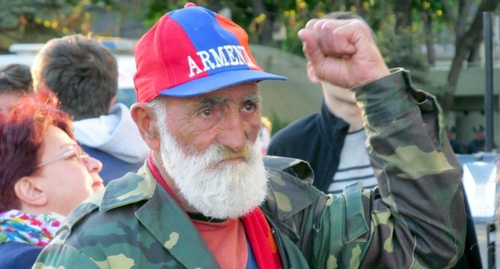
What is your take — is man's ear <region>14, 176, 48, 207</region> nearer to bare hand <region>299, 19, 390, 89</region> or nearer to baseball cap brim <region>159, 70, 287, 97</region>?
baseball cap brim <region>159, 70, 287, 97</region>

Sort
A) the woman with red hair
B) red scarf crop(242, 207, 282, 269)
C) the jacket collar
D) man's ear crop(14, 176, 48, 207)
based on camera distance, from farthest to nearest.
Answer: man's ear crop(14, 176, 48, 207)
the woman with red hair
red scarf crop(242, 207, 282, 269)
the jacket collar

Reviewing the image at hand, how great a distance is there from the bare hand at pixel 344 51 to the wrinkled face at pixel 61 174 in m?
1.03

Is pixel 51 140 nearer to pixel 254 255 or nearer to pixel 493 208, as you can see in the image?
pixel 254 255

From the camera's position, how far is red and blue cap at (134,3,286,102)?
7.00 ft

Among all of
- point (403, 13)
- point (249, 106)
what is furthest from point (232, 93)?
point (403, 13)

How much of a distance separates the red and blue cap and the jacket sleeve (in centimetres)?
32

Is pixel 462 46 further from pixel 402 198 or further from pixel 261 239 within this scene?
pixel 261 239

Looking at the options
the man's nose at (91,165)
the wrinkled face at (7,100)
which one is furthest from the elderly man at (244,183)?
the wrinkled face at (7,100)

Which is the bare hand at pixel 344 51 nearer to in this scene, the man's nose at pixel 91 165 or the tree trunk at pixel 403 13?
the man's nose at pixel 91 165

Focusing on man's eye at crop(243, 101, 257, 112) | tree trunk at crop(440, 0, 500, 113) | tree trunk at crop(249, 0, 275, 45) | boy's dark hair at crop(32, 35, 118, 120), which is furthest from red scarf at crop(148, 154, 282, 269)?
tree trunk at crop(249, 0, 275, 45)

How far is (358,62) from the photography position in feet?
7.54

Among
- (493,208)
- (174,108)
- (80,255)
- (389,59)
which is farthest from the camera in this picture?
(389,59)

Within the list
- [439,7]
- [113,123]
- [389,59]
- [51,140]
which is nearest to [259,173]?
[51,140]

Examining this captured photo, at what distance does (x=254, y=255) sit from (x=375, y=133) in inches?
17.3
